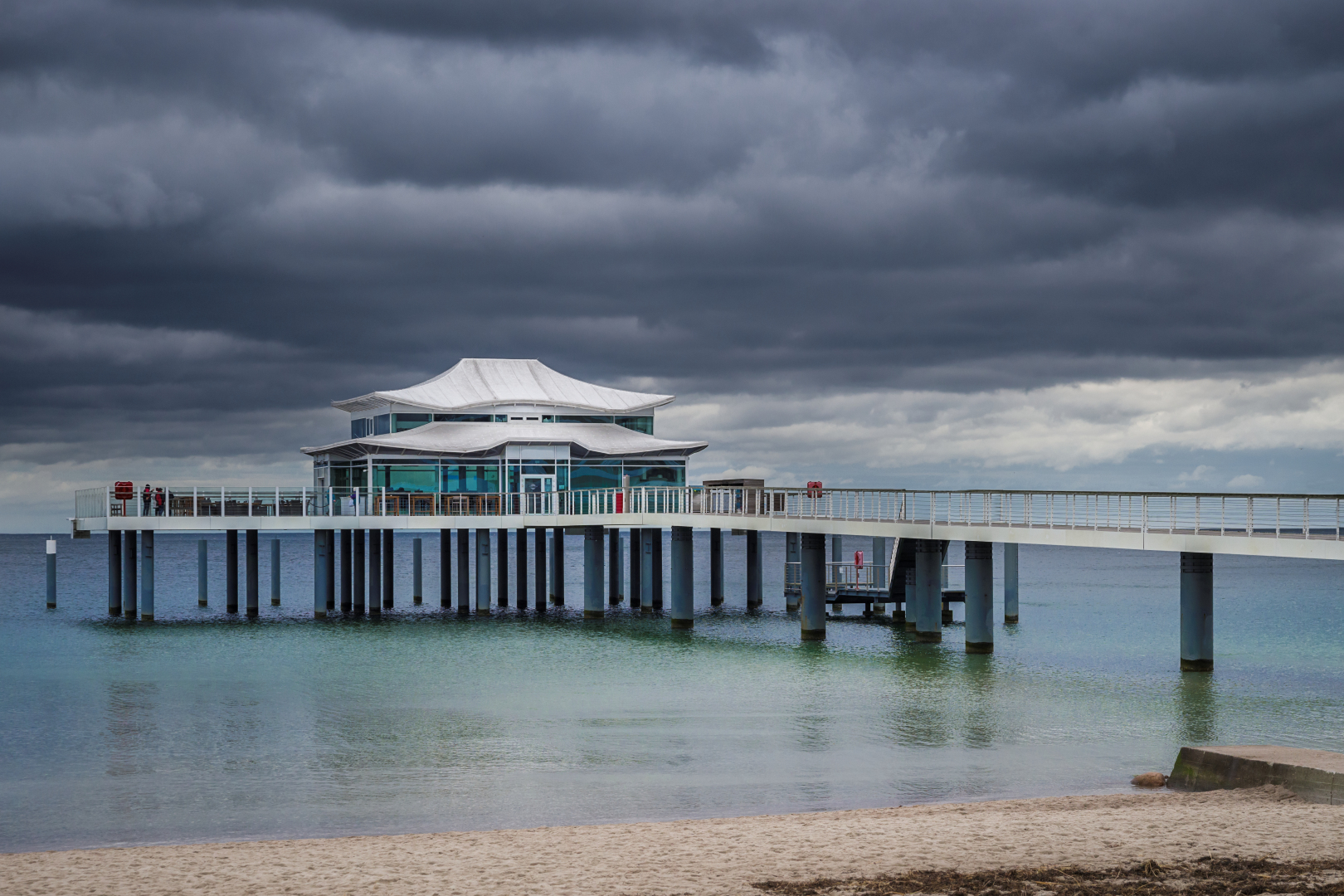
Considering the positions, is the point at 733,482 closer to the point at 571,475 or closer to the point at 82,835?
the point at 571,475

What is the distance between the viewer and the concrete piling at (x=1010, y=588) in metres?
46.9

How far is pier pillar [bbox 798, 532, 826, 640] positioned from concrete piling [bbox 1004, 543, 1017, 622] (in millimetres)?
10114

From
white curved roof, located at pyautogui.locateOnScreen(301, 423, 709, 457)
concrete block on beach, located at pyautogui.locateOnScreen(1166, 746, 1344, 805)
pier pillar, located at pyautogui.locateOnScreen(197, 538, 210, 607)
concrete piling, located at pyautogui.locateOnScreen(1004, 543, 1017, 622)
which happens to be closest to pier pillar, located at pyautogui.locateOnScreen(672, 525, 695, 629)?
white curved roof, located at pyautogui.locateOnScreen(301, 423, 709, 457)

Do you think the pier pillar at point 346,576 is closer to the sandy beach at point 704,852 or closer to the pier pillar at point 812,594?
the pier pillar at point 812,594

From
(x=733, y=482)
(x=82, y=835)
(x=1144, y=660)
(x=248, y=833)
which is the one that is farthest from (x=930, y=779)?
(x=733, y=482)

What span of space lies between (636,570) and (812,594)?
54.7 ft

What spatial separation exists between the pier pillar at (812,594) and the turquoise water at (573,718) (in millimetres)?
778

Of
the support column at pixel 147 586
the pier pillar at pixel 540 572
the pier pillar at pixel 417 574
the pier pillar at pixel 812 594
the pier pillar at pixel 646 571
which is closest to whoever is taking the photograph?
the pier pillar at pixel 812 594

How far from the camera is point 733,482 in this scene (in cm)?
4684

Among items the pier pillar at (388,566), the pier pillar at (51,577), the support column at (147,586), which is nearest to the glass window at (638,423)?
the pier pillar at (388,566)

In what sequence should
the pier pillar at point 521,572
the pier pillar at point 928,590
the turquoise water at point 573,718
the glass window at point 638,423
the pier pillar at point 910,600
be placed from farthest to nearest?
1. the glass window at point 638,423
2. the pier pillar at point 521,572
3. the pier pillar at point 910,600
4. the pier pillar at point 928,590
5. the turquoise water at point 573,718

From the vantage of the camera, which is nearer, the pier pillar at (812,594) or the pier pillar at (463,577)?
the pier pillar at (812,594)

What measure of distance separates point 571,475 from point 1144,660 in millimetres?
25307

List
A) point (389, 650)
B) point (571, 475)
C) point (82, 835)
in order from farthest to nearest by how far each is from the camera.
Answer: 1. point (571, 475)
2. point (389, 650)
3. point (82, 835)
